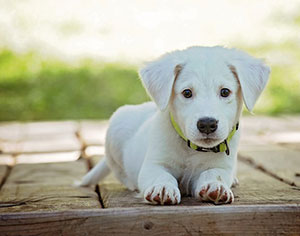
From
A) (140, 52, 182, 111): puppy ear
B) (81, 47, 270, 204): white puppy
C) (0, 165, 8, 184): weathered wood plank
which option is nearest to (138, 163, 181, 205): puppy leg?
(81, 47, 270, 204): white puppy

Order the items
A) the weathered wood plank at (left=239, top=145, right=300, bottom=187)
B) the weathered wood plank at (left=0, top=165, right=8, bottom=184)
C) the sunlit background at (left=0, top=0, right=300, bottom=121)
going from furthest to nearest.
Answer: the sunlit background at (left=0, top=0, right=300, bottom=121)
the weathered wood plank at (left=0, top=165, right=8, bottom=184)
the weathered wood plank at (left=239, top=145, right=300, bottom=187)

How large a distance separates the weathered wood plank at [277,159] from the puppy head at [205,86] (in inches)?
37.9

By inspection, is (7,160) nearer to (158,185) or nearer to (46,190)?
(46,190)

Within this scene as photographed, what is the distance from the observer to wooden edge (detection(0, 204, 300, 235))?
9.71 ft

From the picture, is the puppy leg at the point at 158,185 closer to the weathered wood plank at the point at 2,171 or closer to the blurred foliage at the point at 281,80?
the weathered wood plank at the point at 2,171

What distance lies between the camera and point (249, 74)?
3654 mm

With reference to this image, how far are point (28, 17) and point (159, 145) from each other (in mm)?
10937

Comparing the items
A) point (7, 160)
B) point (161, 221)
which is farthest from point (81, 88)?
point (161, 221)

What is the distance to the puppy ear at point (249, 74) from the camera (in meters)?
3.58

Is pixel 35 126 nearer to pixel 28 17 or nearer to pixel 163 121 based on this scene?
pixel 163 121

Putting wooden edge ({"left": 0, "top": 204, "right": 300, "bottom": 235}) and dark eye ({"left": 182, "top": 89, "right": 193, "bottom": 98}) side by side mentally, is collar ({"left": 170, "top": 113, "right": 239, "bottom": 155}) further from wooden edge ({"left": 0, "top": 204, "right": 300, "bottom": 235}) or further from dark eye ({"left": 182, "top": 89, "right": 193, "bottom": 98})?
wooden edge ({"left": 0, "top": 204, "right": 300, "bottom": 235})

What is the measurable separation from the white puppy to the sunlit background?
6.39 meters

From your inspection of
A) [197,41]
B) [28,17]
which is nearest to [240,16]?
[197,41]

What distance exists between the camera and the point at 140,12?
14656 mm
